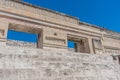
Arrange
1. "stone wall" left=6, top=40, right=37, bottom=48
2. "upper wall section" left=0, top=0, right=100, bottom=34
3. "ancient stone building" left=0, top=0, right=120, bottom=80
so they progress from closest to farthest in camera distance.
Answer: "ancient stone building" left=0, top=0, right=120, bottom=80 < "upper wall section" left=0, top=0, right=100, bottom=34 < "stone wall" left=6, top=40, right=37, bottom=48

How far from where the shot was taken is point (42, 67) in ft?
15.9

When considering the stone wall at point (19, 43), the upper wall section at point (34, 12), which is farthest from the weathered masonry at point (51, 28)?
the stone wall at point (19, 43)

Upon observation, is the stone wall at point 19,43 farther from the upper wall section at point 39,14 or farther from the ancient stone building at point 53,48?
the upper wall section at point 39,14

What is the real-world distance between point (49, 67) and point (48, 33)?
4.81 metres

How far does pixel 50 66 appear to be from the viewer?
504 centimetres

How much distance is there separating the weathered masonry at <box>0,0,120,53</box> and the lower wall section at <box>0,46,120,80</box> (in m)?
3.18

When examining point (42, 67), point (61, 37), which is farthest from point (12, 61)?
point (61, 37)

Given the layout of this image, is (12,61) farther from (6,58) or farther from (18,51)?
(18,51)

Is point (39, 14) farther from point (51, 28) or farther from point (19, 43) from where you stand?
point (19, 43)

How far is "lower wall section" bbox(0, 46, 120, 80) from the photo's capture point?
170 inches

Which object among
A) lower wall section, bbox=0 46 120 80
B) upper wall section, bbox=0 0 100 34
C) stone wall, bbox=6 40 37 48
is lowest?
lower wall section, bbox=0 46 120 80

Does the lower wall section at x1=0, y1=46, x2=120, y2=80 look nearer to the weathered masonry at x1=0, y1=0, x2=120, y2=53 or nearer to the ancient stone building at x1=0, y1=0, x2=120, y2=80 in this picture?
the ancient stone building at x1=0, y1=0, x2=120, y2=80

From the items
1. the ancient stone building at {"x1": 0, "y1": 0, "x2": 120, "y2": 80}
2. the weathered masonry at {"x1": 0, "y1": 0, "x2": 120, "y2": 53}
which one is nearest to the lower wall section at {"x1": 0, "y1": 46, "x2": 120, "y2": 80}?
the ancient stone building at {"x1": 0, "y1": 0, "x2": 120, "y2": 80}

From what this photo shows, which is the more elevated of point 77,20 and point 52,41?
point 77,20
